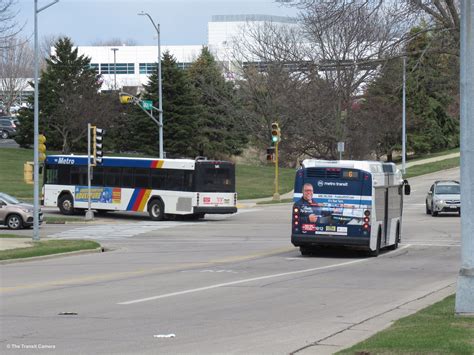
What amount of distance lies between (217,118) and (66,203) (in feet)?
128

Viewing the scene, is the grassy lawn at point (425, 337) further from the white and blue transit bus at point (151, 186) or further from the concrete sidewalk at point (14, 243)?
the white and blue transit bus at point (151, 186)

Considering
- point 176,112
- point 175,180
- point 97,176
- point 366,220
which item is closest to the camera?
point 366,220

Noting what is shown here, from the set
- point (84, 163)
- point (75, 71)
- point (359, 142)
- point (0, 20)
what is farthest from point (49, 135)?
point (0, 20)

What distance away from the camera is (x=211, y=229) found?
37062mm

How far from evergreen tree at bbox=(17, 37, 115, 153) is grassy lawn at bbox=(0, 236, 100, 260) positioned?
45.1m

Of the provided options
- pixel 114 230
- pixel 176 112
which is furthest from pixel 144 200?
pixel 176 112

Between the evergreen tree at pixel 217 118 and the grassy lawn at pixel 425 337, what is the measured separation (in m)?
67.5

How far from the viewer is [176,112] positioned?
76688 millimetres

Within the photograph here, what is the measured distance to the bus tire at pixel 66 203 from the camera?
44969 millimetres

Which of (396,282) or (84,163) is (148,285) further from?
(84,163)

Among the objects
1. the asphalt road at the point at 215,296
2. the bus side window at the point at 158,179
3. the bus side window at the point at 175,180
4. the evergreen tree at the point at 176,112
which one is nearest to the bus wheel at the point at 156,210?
the bus side window at the point at 158,179

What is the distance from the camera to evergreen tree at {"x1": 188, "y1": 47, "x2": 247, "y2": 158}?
8062 centimetres

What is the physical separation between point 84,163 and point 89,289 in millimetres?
28343

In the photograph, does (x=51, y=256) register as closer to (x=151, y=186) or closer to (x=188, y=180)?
(x=188, y=180)
